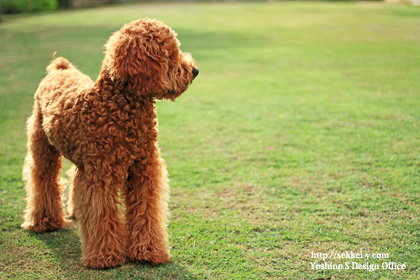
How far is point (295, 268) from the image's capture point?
3199 mm

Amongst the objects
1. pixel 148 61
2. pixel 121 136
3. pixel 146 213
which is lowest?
pixel 146 213

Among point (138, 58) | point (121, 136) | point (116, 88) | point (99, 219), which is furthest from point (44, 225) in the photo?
point (138, 58)

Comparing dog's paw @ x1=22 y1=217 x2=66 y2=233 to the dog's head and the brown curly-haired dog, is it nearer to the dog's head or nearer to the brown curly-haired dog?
the brown curly-haired dog

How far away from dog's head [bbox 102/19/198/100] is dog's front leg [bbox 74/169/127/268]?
72 cm

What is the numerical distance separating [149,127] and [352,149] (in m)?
3.27

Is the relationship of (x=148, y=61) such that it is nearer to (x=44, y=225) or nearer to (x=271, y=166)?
(x=44, y=225)

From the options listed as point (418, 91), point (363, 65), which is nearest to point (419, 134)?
point (418, 91)

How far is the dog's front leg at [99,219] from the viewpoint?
10.3ft

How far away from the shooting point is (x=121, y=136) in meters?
3.10

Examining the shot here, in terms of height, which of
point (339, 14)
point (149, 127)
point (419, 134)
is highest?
point (339, 14)

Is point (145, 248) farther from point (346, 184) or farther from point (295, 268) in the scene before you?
point (346, 184)

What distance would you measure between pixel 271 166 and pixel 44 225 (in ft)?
8.56

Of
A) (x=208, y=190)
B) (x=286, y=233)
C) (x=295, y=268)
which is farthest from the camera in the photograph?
(x=208, y=190)

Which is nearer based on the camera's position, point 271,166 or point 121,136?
point 121,136
